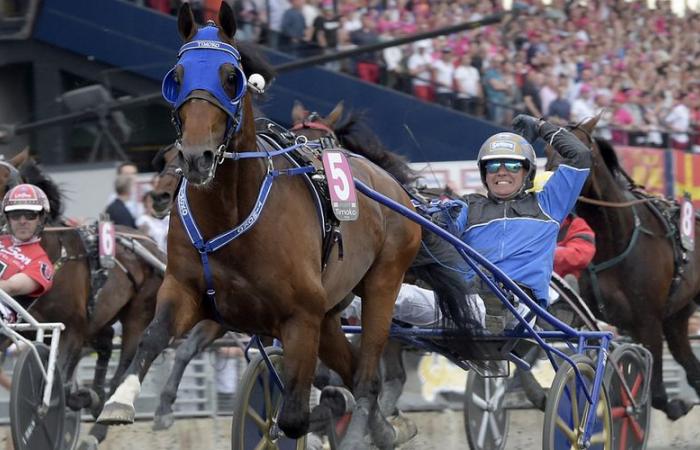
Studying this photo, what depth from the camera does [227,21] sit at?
210 inches

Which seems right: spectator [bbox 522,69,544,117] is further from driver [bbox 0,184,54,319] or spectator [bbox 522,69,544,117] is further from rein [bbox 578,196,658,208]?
driver [bbox 0,184,54,319]

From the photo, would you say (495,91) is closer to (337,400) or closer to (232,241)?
(337,400)

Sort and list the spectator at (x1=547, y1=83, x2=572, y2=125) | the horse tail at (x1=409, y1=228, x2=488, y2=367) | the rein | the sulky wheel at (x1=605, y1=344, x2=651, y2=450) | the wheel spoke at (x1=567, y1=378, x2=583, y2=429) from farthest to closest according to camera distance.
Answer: the spectator at (x1=547, y1=83, x2=572, y2=125) < the rein < the sulky wheel at (x1=605, y1=344, x2=651, y2=450) < the horse tail at (x1=409, y1=228, x2=488, y2=367) < the wheel spoke at (x1=567, y1=378, x2=583, y2=429)

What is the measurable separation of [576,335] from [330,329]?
1.14 meters

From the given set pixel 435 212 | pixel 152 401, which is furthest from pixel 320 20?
pixel 435 212

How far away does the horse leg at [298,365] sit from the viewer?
5.54 meters

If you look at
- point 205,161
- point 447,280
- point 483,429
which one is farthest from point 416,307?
point 205,161

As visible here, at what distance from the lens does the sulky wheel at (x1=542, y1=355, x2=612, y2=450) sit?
6098 mm

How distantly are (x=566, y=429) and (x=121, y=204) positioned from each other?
560cm

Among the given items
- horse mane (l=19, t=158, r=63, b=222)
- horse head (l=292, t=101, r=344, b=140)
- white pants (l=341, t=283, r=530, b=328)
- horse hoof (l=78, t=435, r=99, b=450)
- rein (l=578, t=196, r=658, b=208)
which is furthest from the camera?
horse mane (l=19, t=158, r=63, b=222)

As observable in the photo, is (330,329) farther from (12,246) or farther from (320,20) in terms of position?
(320,20)

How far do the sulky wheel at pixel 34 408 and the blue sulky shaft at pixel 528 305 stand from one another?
1.97 m

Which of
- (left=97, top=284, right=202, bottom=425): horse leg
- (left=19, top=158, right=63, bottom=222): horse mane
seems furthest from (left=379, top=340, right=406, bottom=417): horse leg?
(left=97, top=284, right=202, bottom=425): horse leg

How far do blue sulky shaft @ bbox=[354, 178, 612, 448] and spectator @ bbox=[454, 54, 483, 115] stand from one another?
28.0 ft
